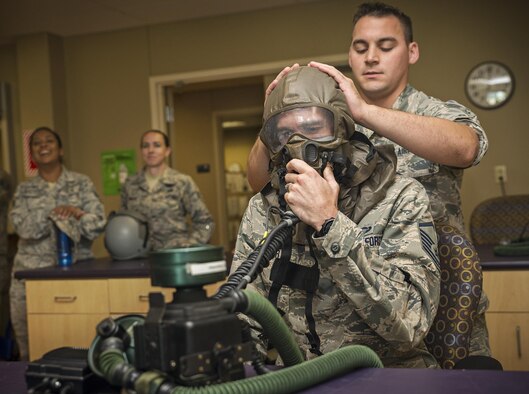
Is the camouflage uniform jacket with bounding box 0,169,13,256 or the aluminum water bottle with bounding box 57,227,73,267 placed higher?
the camouflage uniform jacket with bounding box 0,169,13,256

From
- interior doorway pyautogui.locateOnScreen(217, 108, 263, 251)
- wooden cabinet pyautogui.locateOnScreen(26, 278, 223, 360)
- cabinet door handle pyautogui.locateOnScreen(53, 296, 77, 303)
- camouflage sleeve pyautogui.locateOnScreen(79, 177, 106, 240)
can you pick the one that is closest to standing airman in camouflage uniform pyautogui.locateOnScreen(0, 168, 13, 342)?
camouflage sleeve pyautogui.locateOnScreen(79, 177, 106, 240)

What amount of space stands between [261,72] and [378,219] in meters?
4.09

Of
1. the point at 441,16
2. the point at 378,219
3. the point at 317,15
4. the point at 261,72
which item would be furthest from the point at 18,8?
the point at 378,219

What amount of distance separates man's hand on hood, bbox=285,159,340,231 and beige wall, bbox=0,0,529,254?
3.89 meters

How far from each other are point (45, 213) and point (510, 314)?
9.69ft

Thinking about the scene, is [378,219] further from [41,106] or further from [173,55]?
[41,106]

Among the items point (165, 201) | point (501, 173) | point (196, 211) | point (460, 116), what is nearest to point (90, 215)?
point (165, 201)

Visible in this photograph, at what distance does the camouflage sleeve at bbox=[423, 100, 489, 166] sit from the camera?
1804 millimetres

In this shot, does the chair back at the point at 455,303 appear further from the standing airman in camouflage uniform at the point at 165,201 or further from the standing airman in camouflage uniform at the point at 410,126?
the standing airman in camouflage uniform at the point at 165,201

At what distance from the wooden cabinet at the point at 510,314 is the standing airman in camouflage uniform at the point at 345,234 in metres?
1.36

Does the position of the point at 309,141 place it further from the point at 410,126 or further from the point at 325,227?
the point at 410,126

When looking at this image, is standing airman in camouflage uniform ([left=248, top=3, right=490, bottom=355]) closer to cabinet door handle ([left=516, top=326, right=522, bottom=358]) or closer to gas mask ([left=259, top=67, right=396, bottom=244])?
gas mask ([left=259, top=67, right=396, bottom=244])

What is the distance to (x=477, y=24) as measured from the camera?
15.6 ft

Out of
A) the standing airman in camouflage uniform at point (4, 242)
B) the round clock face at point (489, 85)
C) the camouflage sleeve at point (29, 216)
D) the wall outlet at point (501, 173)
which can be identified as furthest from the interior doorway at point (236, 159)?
the camouflage sleeve at point (29, 216)
